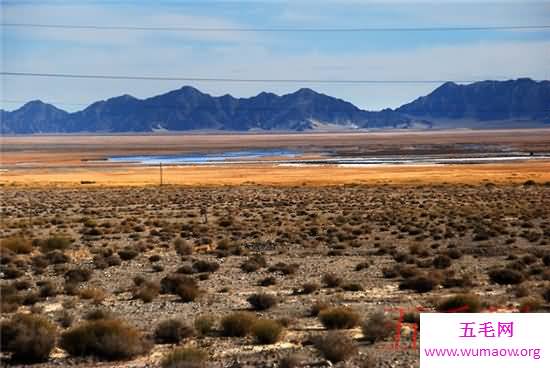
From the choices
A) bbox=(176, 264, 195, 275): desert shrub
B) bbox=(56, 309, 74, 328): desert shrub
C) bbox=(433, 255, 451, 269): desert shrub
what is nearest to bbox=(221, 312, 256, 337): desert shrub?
bbox=(56, 309, 74, 328): desert shrub

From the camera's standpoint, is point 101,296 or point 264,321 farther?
point 101,296

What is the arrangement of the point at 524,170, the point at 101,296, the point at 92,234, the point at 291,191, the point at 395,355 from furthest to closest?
the point at 524,170 < the point at 291,191 < the point at 92,234 < the point at 101,296 < the point at 395,355

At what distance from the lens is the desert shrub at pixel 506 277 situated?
24.4 meters

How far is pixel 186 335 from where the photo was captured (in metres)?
17.5

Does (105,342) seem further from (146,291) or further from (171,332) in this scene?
(146,291)

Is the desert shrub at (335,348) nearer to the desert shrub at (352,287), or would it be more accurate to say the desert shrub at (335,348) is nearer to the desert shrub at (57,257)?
the desert shrub at (352,287)

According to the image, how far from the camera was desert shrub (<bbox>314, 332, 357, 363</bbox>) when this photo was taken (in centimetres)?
1510

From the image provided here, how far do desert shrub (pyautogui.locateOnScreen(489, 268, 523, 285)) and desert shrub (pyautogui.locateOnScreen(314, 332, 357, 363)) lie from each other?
10282 mm

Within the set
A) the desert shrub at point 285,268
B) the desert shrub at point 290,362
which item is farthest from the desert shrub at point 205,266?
the desert shrub at point 290,362

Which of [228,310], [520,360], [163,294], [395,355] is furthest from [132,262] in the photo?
[520,360]

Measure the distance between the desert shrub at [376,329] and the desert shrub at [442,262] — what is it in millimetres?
11779

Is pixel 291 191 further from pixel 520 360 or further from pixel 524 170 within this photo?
pixel 520 360

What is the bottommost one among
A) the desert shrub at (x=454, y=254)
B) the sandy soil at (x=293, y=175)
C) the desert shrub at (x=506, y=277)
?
the sandy soil at (x=293, y=175)

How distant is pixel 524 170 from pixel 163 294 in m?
91.2
